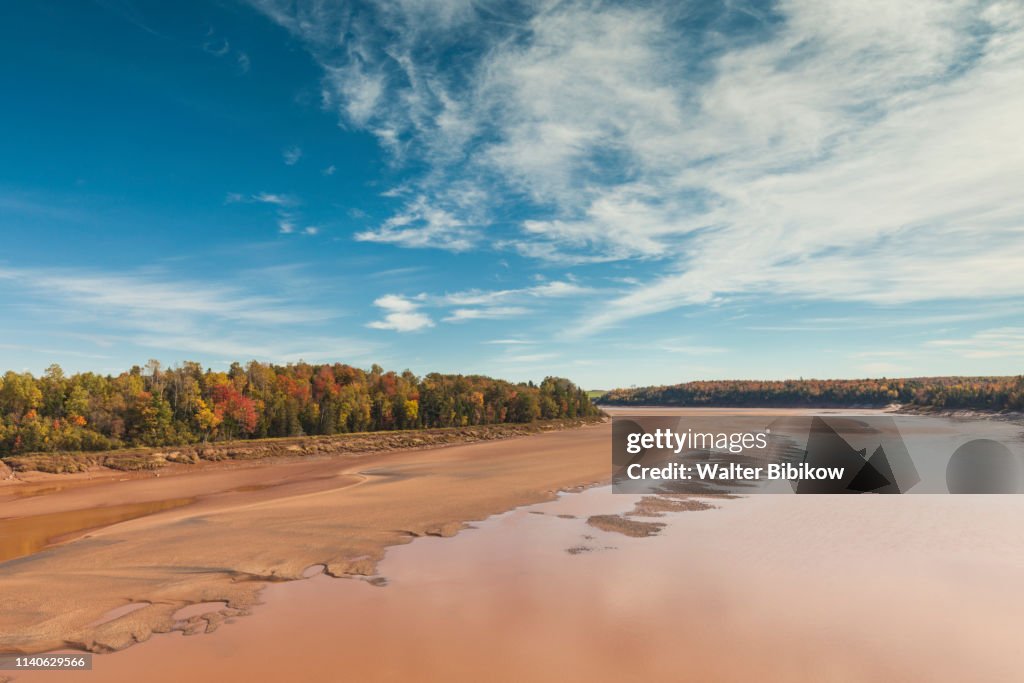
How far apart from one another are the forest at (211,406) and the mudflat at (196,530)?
1183cm

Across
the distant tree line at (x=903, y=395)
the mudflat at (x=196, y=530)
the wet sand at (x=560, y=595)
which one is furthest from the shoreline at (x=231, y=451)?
the distant tree line at (x=903, y=395)

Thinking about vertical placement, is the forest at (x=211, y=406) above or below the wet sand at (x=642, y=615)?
above

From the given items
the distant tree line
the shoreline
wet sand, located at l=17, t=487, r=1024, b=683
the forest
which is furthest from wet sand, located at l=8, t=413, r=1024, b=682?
the distant tree line

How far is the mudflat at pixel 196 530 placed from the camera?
1186 centimetres

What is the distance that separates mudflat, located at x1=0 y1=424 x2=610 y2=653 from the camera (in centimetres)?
1186

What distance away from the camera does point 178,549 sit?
16.8 m

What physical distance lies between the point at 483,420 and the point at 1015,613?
8698 centimetres

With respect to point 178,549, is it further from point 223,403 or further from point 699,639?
point 223,403

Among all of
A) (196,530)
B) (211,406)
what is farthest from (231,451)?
(196,530)

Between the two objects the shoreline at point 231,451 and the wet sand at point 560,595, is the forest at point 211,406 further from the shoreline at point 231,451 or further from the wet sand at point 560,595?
the wet sand at point 560,595

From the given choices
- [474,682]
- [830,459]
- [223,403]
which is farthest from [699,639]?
[223,403]

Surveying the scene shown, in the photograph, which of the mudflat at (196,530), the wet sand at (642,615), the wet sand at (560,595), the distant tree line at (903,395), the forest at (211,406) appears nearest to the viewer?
the wet sand at (642,615)

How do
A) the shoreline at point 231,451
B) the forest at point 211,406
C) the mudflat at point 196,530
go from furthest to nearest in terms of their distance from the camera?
the forest at point 211,406 < the shoreline at point 231,451 < the mudflat at point 196,530

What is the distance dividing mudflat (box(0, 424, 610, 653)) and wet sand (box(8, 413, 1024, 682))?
0.12 meters
